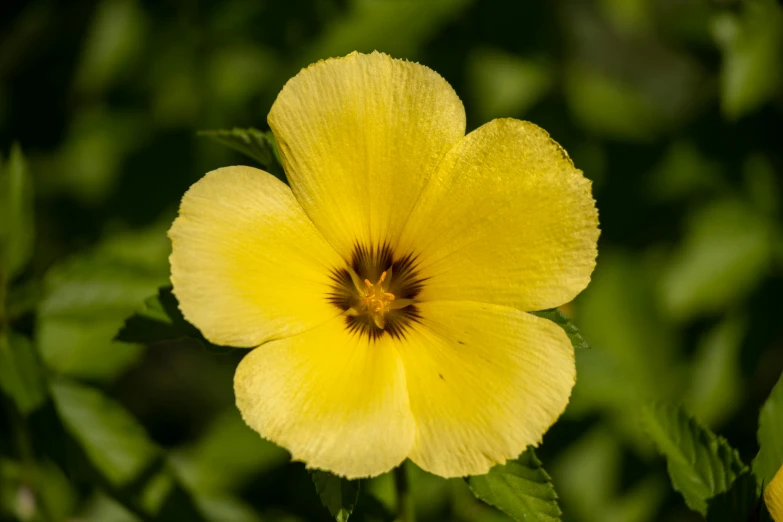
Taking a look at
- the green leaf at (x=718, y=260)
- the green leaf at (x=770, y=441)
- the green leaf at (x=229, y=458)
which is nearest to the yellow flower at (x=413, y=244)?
the green leaf at (x=770, y=441)

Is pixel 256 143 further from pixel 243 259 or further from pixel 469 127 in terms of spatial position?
pixel 469 127

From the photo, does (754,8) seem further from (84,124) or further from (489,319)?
(84,124)

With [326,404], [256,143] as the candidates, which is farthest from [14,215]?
[326,404]

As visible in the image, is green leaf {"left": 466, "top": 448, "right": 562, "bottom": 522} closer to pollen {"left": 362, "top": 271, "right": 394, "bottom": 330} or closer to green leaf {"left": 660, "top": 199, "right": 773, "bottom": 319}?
pollen {"left": 362, "top": 271, "right": 394, "bottom": 330}

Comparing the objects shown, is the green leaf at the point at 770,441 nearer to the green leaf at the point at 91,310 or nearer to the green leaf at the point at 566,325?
the green leaf at the point at 566,325

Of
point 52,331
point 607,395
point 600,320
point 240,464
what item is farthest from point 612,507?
point 52,331

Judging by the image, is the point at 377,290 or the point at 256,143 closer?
the point at 256,143

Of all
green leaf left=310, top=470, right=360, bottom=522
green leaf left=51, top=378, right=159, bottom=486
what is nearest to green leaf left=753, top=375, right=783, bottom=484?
green leaf left=310, top=470, right=360, bottom=522
